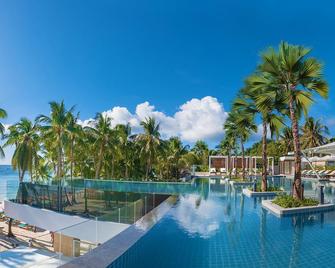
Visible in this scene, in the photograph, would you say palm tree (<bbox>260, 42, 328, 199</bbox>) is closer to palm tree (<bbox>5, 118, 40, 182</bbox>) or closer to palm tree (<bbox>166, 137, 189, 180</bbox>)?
palm tree (<bbox>5, 118, 40, 182</bbox>)

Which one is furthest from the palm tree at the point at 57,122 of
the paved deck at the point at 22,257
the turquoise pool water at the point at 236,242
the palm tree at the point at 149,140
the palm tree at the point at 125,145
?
the turquoise pool water at the point at 236,242

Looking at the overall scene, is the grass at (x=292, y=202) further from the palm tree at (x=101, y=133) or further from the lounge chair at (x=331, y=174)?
the lounge chair at (x=331, y=174)

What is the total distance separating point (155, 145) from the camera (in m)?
33.1

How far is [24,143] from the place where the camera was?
1054 inches

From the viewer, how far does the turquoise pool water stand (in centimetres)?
596

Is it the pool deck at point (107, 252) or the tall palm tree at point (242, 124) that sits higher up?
the tall palm tree at point (242, 124)

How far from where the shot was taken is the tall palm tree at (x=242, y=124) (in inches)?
775

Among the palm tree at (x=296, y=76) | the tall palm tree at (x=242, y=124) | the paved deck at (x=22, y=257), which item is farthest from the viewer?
the tall palm tree at (x=242, y=124)

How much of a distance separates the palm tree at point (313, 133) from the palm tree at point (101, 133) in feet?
105

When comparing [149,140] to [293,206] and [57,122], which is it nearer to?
[57,122]

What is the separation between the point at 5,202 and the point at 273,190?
649 inches

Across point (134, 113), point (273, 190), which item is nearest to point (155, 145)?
point (134, 113)

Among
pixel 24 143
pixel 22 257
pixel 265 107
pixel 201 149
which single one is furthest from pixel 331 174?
pixel 22 257

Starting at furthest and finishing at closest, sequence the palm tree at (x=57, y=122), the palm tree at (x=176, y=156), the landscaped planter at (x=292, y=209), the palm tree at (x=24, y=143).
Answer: the palm tree at (x=176, y=156) < the palm tree at (x=24, y=143) < the palm tree at (x=57, y=122) < the landscaped planter at (x=292, y=209)
